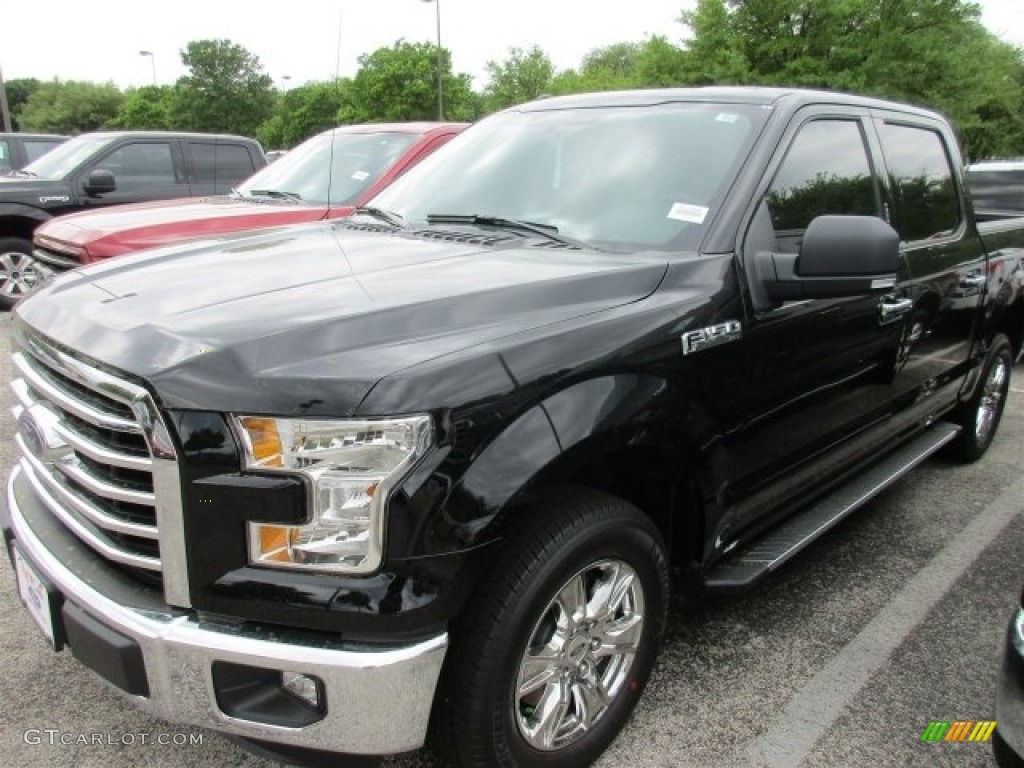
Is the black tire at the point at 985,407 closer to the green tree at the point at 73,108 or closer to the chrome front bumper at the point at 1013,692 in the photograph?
the chrome front bumper at the point at 1013,692

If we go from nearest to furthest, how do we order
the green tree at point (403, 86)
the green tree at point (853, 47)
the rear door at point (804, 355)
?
the rear door at point (804, 355)
the green tree at point (853, 47)
the green tree at point (403, 86)

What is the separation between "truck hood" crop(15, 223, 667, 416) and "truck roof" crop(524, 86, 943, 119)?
2.86 feet

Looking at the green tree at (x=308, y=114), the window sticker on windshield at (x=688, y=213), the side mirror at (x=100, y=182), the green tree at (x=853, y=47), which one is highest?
the green tree at (x=853, y=47)

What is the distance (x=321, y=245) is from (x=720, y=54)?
923 inches

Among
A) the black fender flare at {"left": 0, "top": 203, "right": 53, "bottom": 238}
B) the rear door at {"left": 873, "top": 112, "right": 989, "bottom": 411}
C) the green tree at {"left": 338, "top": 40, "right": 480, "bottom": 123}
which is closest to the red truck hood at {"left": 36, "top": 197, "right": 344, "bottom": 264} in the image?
the black fender flare at {"left": 0, "top": 203, "right": 53, "bottom": 238}

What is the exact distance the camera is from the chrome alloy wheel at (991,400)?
188 inches

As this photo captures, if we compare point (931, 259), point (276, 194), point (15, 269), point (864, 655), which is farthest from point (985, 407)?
point (15, 269)

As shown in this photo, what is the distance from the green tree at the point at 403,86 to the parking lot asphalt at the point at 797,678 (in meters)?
42.8

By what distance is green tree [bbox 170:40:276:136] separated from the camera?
5019 cm

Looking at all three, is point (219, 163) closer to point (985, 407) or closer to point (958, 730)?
point (985, 407)

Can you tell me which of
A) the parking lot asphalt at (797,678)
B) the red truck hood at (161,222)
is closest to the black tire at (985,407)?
the parking lot asphalt at (797,678)

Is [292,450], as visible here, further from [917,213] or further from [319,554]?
[917,213]

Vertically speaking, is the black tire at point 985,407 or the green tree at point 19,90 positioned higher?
the green tree at point 19,90

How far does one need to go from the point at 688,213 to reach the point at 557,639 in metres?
1.34
